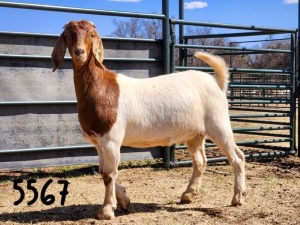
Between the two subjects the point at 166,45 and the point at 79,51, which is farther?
the point at 166,45

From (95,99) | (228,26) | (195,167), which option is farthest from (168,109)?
(228,26)

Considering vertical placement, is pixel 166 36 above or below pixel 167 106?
above

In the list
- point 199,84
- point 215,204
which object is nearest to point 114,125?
point 199,84

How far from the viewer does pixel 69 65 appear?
6.36 metres

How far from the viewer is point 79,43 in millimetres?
3848

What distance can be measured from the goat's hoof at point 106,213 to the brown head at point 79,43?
4.51 ft

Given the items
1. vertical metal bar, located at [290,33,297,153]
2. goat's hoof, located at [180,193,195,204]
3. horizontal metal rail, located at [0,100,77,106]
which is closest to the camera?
goat's hoof, located at [180,193,195,204]

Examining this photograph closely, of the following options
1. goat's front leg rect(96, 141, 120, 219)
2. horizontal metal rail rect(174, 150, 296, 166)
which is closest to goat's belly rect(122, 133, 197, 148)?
goat's front leg rect(96, 141, 120, 219)

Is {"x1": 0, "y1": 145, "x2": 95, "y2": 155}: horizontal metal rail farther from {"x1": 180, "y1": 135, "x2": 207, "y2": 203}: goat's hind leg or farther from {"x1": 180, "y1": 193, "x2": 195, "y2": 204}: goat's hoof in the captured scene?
{"x1": 180, "y1": 193, "x2": 195, "y2": 204}: goat's hoof

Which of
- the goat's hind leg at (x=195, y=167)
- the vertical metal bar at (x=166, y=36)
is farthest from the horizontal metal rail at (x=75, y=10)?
the goat's hind leg at (x=195, y=167)

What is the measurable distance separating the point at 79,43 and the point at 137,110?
877 mm

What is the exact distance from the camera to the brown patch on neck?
13.3ft

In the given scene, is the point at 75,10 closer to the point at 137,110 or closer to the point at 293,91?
the point at 137,110

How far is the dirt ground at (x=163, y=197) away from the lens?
163 inches
